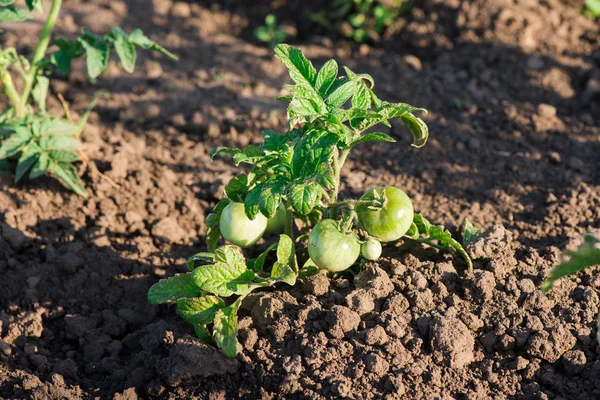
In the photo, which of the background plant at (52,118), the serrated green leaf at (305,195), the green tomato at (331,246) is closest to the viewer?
the serrated green leaf at (305,195)

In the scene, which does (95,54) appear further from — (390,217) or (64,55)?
(390,217)

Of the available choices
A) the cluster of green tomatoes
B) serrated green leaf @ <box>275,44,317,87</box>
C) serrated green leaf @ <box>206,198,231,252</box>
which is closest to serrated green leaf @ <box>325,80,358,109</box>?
serrated green leaf @ <box>275,44,317,87</box>

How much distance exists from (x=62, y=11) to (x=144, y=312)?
279cm

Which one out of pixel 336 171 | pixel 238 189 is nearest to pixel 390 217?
pixel 336 171

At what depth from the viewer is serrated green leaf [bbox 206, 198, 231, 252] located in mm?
2777

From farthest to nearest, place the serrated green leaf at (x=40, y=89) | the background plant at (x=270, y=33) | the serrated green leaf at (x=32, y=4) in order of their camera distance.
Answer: the background plant at (x=270, y=33) → the serrated green leaf at (x=40, y=89) → the serrated green leaf at (x=32, y=4)

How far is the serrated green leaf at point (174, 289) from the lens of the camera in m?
2.59

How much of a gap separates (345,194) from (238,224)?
970 mm

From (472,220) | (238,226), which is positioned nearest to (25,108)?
(238,226)

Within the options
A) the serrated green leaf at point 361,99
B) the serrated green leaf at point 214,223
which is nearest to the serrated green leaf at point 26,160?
the serrated green leaf at point 214,223

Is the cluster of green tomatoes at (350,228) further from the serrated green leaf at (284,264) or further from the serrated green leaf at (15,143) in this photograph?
the serrated green leaf at (15,143)

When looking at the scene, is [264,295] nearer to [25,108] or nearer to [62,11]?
[25,108]

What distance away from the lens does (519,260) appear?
2850 mm

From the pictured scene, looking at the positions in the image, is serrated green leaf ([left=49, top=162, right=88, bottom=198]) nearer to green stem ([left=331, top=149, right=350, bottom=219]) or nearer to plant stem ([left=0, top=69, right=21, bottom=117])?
plant stem ([left=0, top=69, right=21, bottom=117])
